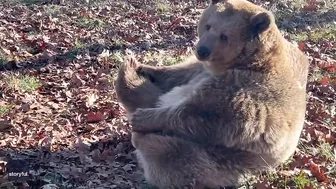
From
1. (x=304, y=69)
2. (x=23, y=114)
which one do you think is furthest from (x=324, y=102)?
(x=23, y=114)

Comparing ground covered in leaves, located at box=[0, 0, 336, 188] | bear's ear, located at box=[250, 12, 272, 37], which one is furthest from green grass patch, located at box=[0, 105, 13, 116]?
bear's ear, located at box=[250, 12, 272, 37]

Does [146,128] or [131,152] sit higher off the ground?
→ [146,128]

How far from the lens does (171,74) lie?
6.31 m

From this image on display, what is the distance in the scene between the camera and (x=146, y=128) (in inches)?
207

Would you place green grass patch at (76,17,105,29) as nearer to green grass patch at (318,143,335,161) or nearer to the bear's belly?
the bear's belly

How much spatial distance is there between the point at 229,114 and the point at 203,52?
0.66 m

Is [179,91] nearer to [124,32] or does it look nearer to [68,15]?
[124,32]

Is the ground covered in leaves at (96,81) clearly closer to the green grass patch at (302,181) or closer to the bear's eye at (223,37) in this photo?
the green grass patch at (302,181)

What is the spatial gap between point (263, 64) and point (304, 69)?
900 mm

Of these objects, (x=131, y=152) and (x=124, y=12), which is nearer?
(x=131, y=152)

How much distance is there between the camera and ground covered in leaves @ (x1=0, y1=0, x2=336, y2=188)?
18.7 ft

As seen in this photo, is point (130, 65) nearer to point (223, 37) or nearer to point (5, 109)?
point (223, 37)

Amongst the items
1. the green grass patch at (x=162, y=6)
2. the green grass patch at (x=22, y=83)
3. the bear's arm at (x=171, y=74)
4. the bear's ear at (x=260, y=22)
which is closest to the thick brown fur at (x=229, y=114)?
the bear's ear at (x=260, y=22)

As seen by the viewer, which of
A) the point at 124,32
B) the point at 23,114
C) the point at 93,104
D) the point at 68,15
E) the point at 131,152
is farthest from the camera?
the point at 68,15
